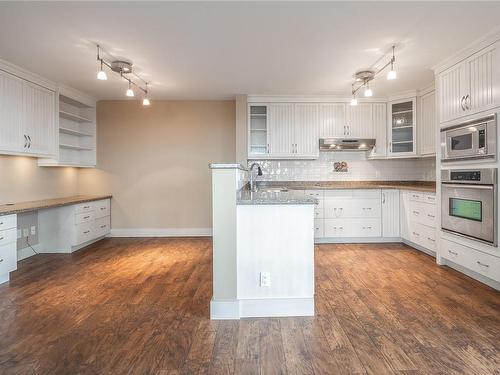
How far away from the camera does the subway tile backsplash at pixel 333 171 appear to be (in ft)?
18.2

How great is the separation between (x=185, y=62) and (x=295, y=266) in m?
2.80

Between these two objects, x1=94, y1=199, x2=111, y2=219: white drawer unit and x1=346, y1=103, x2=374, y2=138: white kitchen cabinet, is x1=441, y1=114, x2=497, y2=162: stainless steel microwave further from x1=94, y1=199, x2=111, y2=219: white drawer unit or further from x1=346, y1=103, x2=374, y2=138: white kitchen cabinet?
x1=94, y1=199, x2=111, y2=219: white drawer unit

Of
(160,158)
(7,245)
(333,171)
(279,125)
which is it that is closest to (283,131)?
(279,125)

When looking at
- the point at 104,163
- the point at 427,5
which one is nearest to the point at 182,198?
the point at 104,163

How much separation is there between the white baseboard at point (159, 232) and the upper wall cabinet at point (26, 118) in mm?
1805

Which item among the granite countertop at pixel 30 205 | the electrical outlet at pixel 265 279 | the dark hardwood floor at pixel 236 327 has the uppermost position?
the granite countertop at pixel 30 205

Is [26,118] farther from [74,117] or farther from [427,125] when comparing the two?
[427,125]

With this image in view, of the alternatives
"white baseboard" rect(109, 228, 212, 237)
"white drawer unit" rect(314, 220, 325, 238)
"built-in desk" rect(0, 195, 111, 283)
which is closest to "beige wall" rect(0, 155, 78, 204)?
"built-in desk" rect(0, 195, 111, 283)

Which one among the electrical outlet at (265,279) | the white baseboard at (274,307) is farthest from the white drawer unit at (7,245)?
the electrical outlet at (265,279)

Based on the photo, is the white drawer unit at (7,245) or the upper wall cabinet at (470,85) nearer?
the upper wall cabinet at (470,85)

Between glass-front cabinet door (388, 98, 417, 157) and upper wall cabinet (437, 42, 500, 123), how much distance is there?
1285mm

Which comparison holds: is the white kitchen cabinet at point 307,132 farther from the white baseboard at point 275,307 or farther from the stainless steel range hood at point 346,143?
the white baseboard at point 275,307

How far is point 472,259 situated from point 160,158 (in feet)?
16.0

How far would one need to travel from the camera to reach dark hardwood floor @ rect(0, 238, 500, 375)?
5.85 ft
